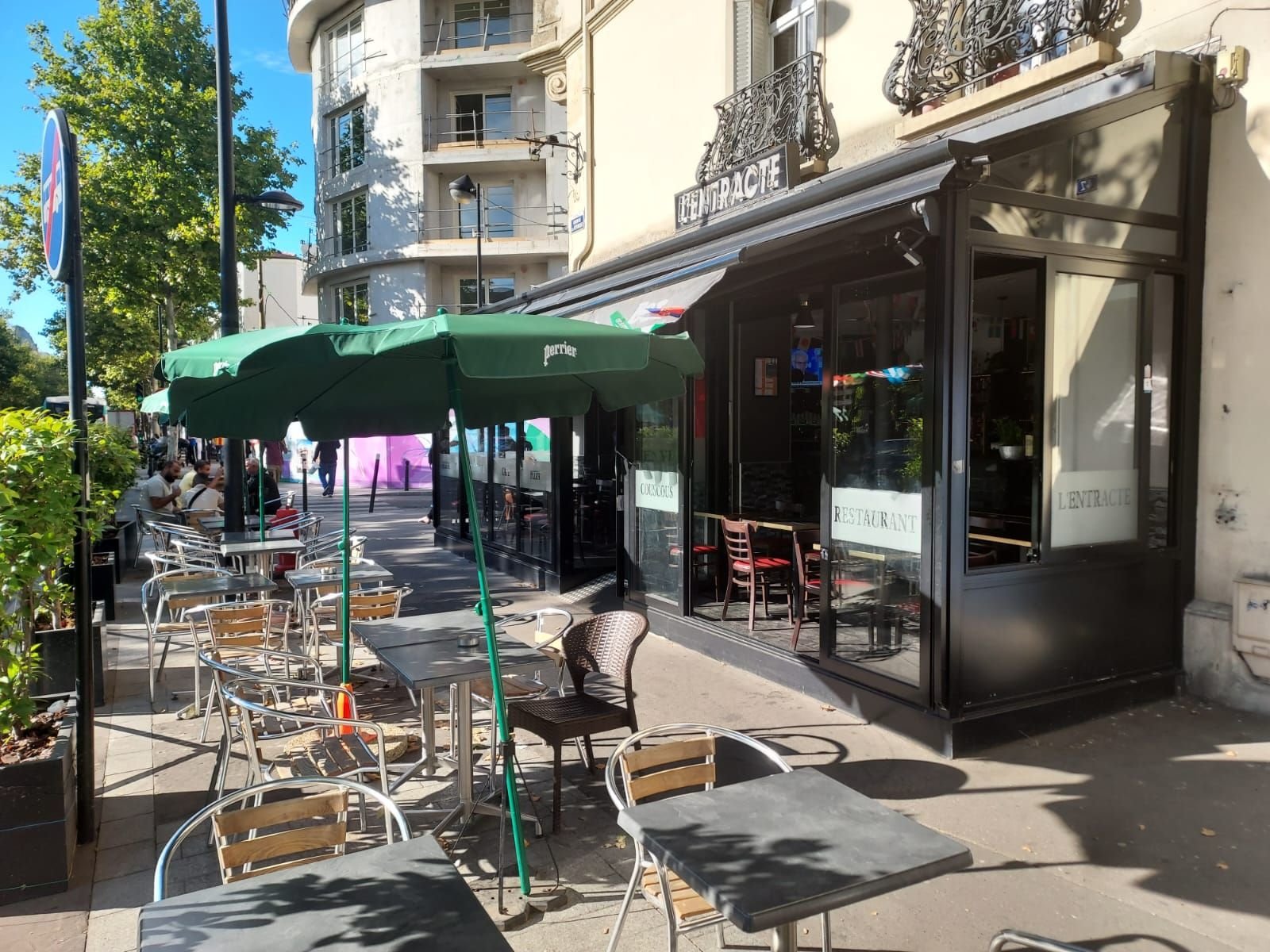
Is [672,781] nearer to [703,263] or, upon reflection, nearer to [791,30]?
[703,263]

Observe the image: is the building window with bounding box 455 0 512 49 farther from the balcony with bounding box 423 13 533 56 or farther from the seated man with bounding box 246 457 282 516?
the seated man with bounding box 246 457 282 516

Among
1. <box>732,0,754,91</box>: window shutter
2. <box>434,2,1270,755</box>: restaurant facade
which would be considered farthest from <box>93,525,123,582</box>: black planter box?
<box>732,0,754,91</box>: window shutter

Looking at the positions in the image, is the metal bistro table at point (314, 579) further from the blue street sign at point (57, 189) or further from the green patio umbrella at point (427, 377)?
the blue street sign at point (57, 189)

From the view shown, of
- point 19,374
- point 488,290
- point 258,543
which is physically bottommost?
point 258,543

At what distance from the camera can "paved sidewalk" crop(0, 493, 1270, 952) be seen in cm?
337

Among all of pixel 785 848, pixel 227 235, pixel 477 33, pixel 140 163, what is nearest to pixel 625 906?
pixel 785 848

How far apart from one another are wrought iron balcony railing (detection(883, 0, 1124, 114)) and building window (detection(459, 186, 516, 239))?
76.1 ft

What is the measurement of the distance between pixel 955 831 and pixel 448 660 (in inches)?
102

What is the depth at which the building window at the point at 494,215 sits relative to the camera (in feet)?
93.4

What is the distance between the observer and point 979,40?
19.6 feet

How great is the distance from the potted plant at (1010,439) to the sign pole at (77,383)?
6535mm

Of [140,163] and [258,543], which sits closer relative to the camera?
[258,543]

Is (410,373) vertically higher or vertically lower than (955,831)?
higher

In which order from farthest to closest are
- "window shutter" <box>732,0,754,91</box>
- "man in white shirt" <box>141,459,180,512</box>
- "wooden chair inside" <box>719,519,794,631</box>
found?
"man in white shirt" <box>141,459,180,512</box>, "window shutter" <box>732,0,754,91</box>, "wooden chair inside" <box>719,519,794,631</box>
